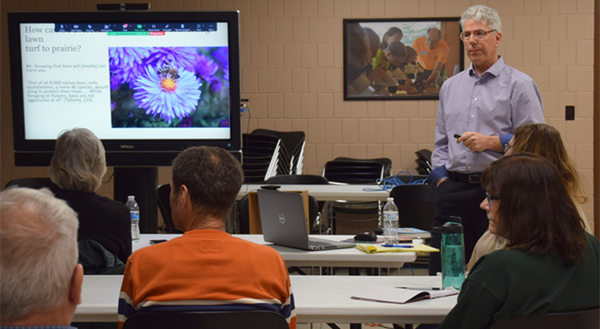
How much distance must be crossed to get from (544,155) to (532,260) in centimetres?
69

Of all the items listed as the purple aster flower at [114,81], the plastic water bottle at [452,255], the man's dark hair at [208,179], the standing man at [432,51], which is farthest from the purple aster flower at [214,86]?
the standing man at [432,51]

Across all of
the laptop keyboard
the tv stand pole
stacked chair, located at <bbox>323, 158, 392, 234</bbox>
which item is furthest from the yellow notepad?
stacked chair, located at <bbox>323, 158, 392, 234</bbox>

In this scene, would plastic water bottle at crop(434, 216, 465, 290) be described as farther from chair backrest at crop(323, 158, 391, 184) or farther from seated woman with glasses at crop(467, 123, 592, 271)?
chair backrest at crop(323, 158, 391, 184)

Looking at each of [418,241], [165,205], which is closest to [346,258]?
[418,241]

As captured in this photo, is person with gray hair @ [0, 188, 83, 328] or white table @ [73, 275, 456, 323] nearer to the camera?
person with gray hair @ [0, 188, 83, 328]

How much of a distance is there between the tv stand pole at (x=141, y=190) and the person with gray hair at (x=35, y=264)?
7.91ft

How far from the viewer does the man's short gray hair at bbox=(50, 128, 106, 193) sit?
88.7 inches

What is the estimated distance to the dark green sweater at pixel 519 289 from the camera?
1.28m

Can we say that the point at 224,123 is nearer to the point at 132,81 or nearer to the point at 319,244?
the point at 132,81

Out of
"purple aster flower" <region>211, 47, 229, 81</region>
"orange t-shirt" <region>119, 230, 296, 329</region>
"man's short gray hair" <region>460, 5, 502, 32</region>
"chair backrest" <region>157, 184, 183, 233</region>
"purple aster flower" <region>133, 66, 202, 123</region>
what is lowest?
"chair backrest" <region>157, 184, 183, 233</region>

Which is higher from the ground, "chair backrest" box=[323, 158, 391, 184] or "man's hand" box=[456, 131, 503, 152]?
"man's hand" box=[456, 131, 503, 152]

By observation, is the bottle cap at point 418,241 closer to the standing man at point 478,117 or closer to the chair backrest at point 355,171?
the standing man at point 478,117

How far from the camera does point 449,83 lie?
2.92 metres

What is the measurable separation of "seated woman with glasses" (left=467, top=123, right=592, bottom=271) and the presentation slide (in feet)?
5.67
